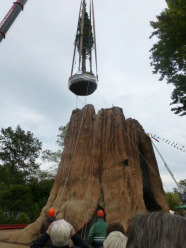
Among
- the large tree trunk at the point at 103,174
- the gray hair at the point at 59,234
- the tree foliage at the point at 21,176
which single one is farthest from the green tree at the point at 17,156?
the gray hair at the point at 59,234

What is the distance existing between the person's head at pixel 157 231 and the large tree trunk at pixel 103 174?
27.0ft

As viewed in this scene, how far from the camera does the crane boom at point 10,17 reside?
23.0 feet

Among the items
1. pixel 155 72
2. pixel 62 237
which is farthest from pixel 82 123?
pixel 62 237

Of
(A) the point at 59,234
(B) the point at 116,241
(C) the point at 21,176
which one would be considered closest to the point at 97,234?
(A) the point at 59,234

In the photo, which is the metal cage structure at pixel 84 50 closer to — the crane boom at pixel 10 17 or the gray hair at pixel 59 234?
the crane boom at pixel 10 17

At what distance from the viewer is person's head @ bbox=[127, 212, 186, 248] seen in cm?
116

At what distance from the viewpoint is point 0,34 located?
22.8 feet

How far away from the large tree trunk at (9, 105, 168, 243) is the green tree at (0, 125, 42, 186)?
1961cm

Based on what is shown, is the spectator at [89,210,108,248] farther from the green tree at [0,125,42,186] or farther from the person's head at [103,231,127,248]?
Answer: the green tree at [0,125,42,186]

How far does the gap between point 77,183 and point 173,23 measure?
819 cm

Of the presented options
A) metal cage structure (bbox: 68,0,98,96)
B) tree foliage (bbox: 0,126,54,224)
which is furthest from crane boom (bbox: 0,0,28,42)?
tree foliage (bbox: 0,126,54,224)

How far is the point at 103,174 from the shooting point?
1068cm

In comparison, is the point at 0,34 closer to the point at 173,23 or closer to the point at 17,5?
the point at 17,5

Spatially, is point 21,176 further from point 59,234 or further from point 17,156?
point 59,234
